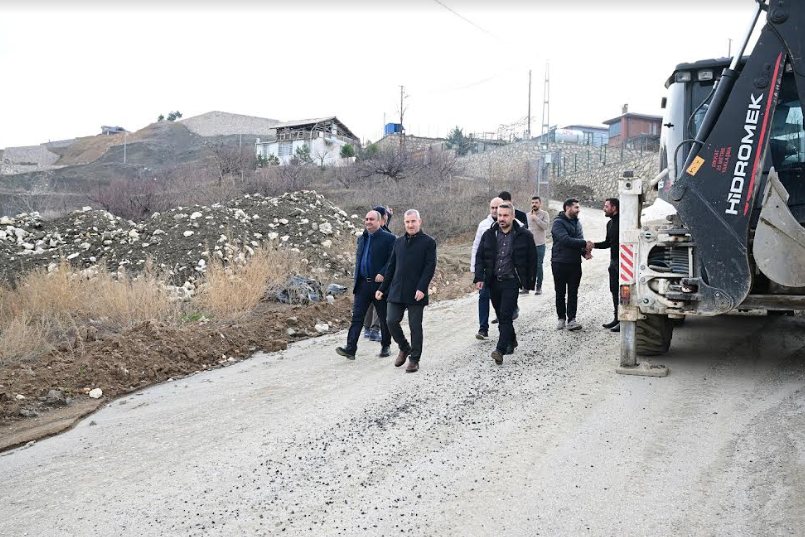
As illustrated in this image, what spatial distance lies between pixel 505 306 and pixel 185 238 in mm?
9784

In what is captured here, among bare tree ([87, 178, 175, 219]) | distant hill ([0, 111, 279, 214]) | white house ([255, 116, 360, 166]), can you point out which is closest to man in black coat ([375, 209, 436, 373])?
bare tree ([87, 178, 175, 219])

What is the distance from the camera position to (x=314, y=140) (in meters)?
57.7

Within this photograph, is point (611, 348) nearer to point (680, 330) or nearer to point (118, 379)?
point (680, 330)

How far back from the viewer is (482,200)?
3075 centimetres

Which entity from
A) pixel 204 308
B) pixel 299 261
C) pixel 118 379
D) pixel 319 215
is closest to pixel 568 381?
pixel 118 379

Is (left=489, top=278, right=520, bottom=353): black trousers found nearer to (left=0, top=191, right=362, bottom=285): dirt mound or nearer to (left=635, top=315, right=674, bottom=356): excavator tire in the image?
(left=635, top=315, right=674, bottom=356): excavator tire

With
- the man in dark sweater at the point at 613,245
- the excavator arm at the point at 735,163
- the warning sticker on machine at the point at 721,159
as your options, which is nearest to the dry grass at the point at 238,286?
the man in dark sweater at the point at 613,245

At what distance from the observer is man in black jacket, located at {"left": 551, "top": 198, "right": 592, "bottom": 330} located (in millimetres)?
9547

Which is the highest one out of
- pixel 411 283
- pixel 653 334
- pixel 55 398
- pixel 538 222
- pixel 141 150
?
pixel 141 150

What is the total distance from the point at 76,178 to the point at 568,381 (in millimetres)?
60105

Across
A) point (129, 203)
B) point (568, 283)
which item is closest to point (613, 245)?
point (568, 283)

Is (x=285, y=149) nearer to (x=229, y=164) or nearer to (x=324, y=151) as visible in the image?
(x=324, y=151)

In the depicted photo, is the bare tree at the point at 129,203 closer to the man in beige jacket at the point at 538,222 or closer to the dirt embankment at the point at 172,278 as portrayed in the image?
the dirt embankment at the point at 172,278

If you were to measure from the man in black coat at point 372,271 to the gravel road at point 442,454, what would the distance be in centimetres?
57
